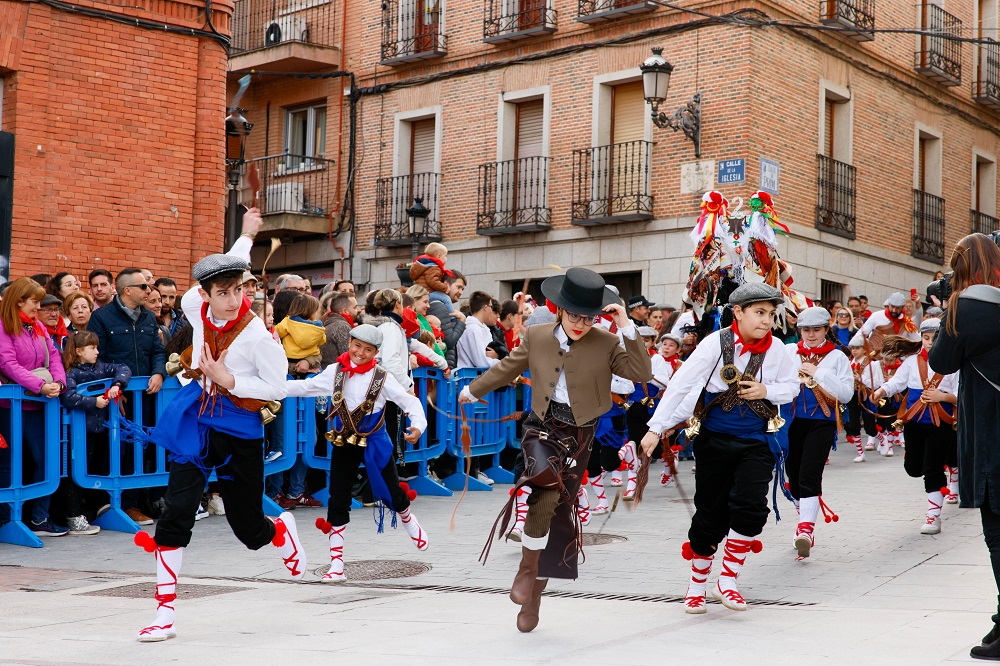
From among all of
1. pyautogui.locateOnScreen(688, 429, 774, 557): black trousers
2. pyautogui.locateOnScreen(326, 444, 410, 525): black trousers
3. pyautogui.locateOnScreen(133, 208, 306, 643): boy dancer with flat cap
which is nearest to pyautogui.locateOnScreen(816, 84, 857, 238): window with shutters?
pyautogui.locateOnScreen(326, 444, 410, 525): black trousers

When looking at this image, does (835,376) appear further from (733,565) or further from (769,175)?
(769,175)

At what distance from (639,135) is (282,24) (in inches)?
325

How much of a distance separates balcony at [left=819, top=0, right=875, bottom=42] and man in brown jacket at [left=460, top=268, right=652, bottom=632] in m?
16.0

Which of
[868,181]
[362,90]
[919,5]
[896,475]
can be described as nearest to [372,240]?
[362,90]

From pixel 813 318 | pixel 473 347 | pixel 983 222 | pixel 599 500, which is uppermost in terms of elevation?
pixel 983 222

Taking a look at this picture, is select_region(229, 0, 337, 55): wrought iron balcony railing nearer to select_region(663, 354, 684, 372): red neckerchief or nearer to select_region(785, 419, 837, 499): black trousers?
select_region(663, 354, 684, 372): red neckerchief

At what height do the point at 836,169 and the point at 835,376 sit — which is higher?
the point at 836,169

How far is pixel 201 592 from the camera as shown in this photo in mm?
7711

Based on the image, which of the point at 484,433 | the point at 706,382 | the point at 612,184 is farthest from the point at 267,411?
the point at 612,184

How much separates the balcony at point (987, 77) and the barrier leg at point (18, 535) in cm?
2213

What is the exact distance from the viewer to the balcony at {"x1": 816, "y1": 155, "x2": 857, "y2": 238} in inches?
861

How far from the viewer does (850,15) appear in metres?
22.2

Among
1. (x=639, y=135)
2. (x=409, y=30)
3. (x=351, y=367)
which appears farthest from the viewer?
(x=409, y=30)

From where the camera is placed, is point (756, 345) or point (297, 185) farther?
point (297, 185)
